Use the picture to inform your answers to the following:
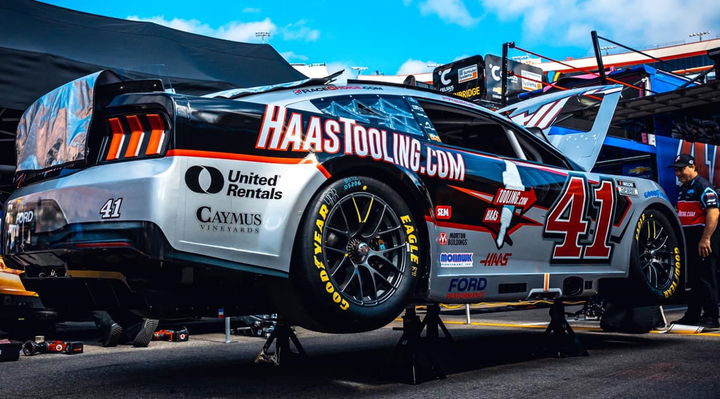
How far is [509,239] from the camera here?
4.03 meters

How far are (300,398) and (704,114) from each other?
9428 mm

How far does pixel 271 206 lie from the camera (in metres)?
2.97

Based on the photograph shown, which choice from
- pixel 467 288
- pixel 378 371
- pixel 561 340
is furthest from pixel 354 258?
pixel 561 340

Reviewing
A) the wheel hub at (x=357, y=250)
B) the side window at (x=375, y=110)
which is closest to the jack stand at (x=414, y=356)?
the wheel hub at (x=357, y=250)

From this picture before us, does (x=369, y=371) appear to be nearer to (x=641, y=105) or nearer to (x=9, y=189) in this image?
(x=9, y=189)

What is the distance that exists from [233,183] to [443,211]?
1294 millimetres

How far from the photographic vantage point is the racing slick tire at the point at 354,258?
303cm

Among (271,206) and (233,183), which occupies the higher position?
(233,183)

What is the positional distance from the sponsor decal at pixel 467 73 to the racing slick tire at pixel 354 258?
11.9 meters

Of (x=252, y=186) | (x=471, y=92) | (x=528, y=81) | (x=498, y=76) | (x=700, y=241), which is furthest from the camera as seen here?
(x=528, y=81)

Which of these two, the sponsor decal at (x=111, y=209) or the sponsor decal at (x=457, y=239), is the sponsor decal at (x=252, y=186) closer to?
the sponsor decal at (x=111, y=209)

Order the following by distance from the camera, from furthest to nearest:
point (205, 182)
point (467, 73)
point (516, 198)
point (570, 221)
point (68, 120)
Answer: point (467, 73), point (570, 221), point (516, 198), point (68, 120), point (205, 182)

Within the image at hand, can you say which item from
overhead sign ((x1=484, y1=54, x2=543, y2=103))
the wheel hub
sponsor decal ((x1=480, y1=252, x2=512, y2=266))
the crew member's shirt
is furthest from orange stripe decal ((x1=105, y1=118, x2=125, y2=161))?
overhead sign ((x1=484, y1=54, x2=543, y2=103))

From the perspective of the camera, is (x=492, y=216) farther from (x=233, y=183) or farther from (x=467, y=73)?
(x=467, y=73)
